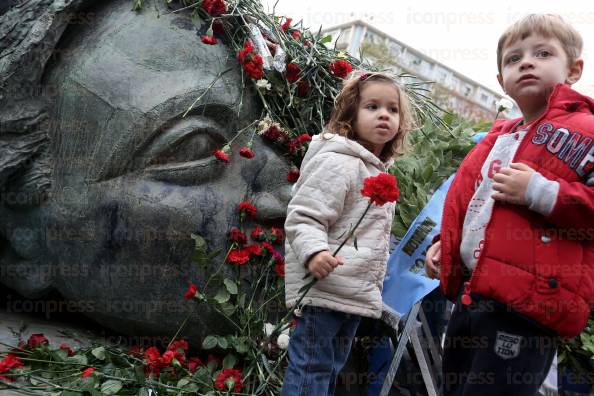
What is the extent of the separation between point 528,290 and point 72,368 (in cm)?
191

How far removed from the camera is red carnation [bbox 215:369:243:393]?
2.41m

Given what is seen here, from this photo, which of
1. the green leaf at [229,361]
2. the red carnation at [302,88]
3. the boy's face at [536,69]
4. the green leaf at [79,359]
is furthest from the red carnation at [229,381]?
the boy's face at [536,69]

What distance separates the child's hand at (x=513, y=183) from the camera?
169 cm

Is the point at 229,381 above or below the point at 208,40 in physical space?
below

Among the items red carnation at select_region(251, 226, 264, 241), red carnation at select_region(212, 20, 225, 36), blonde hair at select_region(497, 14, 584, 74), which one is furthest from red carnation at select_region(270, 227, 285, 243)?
blonde hair at select_region(497, 14, 584, 74)

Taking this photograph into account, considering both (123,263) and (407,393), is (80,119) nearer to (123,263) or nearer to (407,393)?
(123,263)

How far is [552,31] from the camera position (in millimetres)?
1811

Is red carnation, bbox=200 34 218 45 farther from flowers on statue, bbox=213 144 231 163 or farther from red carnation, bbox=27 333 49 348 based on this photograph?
red carnation, bbox=27 333 49 348

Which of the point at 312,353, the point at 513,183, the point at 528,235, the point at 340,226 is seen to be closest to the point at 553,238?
the point at 528,235

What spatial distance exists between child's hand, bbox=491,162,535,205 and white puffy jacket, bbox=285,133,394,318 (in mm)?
573

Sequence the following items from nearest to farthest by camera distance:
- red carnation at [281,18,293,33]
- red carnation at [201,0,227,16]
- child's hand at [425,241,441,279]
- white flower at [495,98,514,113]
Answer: child's hand at [425,241,441,279] → red carnation at [201,0,227,16] → white flower at [495,98,514,113] → red carnation at [281,18,293,33]

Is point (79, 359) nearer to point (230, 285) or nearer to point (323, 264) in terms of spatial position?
point (230, 285)

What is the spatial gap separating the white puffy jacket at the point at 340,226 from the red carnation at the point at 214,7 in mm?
1115

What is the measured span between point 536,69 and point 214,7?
1.72m
